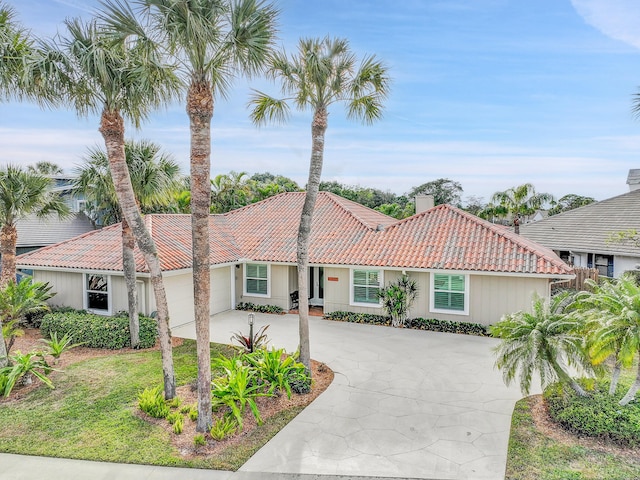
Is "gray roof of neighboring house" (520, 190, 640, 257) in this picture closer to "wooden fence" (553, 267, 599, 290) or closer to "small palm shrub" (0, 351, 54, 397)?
"wooden fence" (553, 267, 599, 290)

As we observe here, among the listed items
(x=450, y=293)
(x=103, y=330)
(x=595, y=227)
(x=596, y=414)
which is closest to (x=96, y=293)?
(x=103, y=330)

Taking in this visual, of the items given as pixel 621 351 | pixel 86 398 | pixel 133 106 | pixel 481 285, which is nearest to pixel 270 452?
pixel 86 398

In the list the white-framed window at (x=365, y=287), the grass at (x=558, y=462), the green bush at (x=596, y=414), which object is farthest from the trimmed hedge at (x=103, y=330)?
the green bush at (x=596, y=414)

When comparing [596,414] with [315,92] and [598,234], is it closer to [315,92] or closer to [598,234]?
[315,92]

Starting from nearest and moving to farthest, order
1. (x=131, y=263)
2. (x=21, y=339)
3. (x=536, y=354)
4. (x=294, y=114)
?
(x=536, y=354) → (x=294, y=114) → (x=131, y=263) → (x=21, y=339)

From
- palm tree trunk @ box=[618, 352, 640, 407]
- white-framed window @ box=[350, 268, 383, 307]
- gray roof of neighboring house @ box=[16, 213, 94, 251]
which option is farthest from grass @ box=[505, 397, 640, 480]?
gray roof of neighboring house @ box=[16, 213, 94, 251]

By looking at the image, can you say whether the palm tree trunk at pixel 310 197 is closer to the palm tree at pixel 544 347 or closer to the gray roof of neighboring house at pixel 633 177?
the palm tree at pixel 544 347

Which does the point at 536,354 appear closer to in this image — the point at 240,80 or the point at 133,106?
the point at 240,80
